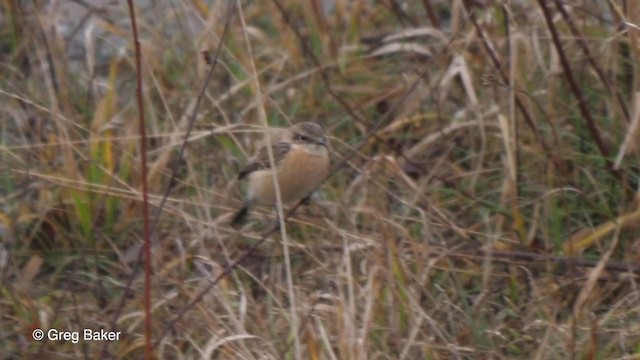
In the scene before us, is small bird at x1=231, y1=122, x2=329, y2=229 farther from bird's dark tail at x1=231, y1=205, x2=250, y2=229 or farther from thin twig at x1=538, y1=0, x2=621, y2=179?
thin twig at x1=538, y1=0, x2=621, y2=179

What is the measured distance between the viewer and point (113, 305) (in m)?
5.16

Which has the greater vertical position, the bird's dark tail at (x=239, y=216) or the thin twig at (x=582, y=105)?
the thin twig at (x=582, y=105)

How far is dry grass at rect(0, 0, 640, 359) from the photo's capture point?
4.59 meters

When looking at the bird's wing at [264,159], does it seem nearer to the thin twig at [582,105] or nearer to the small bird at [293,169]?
the small bird at [293,169]

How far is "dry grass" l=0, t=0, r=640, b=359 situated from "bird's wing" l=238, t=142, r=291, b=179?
0.11 m

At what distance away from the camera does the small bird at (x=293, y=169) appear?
556cm

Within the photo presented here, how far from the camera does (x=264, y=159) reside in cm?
562

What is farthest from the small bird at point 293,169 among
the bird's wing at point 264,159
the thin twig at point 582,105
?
the thin twig at point 582,105

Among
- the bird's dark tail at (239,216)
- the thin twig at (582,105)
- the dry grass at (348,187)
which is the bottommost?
the bird's dark tail at (239,216)

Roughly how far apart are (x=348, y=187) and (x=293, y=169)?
282 millimetres

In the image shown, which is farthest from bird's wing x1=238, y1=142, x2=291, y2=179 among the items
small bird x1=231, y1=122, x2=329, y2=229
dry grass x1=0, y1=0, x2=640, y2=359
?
dry grass x1=0, y1=0, x2=640, y2=359

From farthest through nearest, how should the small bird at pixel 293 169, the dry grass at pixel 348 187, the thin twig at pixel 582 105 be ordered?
1. the small bird at pixel 293 169
2. the thin twig at pixel 582 105
3. the dry grass at pixel 348 187

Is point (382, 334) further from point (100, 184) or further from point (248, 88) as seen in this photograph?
point (248, 88)

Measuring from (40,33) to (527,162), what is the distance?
226 cm
